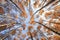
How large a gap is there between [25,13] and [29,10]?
1.4 inches

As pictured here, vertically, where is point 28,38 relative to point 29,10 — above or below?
below

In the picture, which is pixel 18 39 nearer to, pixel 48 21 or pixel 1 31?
pixel 1 31

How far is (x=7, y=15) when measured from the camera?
1125 millimetres

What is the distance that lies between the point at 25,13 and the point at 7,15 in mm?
132

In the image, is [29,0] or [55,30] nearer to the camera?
[55,30]

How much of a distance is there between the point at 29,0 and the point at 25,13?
11 cm

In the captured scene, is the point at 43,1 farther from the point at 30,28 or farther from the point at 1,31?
the point at 1,31

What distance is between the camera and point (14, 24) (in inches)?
43.5

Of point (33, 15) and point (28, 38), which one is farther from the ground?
point (33, 15)

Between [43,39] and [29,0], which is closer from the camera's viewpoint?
[43,39]

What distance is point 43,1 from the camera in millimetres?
1134

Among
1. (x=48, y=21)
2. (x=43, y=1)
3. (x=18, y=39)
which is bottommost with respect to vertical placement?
(x=18, y=39)

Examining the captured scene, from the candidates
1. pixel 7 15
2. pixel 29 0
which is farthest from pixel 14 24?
pixel 29 0

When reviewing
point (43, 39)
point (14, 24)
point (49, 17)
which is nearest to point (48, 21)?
point (49, 17)
